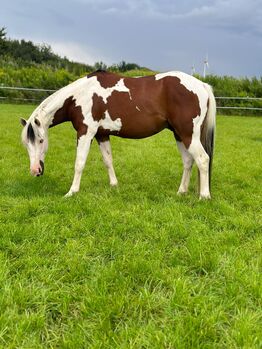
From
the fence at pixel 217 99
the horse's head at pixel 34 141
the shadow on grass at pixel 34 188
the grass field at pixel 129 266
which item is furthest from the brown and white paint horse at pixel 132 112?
the fence at pixel 217 99

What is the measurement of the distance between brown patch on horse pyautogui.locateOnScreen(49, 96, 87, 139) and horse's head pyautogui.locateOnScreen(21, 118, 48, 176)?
1.08 ft

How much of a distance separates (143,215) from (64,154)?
440 centimetres

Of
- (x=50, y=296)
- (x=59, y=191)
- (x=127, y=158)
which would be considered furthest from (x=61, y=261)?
(x=127, y=158)

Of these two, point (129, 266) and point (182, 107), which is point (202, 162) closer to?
point (182, 107)

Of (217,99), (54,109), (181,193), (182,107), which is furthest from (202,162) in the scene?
(217,99)

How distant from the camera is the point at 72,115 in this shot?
5.04 m

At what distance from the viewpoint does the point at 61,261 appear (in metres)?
2.99

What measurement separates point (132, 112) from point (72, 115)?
828mm

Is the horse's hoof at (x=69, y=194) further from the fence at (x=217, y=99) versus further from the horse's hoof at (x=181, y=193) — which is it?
the fence at (x=217, y=99)

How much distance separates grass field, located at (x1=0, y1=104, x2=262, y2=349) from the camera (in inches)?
83.9

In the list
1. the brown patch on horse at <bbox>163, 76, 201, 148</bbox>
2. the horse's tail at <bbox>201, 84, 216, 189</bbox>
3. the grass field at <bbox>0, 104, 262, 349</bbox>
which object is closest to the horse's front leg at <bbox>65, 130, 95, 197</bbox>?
the grass field at <bbox>0, 104, 262, 349</bbox>

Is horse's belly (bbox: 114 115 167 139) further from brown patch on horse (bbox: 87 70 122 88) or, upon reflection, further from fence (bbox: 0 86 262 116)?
fence (bbox: 0 86 262 116)

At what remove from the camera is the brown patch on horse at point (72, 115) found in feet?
16.1

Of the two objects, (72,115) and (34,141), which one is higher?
(72,115)
